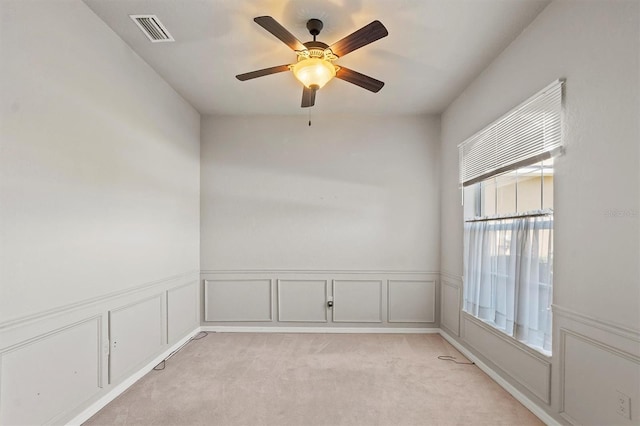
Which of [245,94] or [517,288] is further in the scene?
[245,94]

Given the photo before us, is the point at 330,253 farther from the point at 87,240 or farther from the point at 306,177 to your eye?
the point at 87,240

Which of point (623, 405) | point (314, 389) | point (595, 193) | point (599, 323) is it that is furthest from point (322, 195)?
point (623, 405)

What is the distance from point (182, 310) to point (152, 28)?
2.91m

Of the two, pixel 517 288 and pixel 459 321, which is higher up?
pixel 517 288

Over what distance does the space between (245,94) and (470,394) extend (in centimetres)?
365

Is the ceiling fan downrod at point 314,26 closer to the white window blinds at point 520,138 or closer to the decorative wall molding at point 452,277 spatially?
the white window blinds at point 520,138

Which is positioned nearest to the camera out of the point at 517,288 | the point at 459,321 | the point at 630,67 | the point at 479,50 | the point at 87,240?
the point at 630,67

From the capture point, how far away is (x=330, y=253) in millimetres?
4664

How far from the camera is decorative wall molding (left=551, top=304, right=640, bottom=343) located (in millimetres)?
1784

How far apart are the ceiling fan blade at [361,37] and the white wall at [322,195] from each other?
233 centimetres

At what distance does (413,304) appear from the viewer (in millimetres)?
4613

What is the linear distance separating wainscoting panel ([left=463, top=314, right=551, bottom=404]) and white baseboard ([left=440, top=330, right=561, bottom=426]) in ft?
0.28

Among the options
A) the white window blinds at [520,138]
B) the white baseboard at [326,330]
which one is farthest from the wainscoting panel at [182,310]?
the white window blinds at [520,138]

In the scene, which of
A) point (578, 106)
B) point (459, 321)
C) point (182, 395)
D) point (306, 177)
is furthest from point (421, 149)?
point (182, 395)
